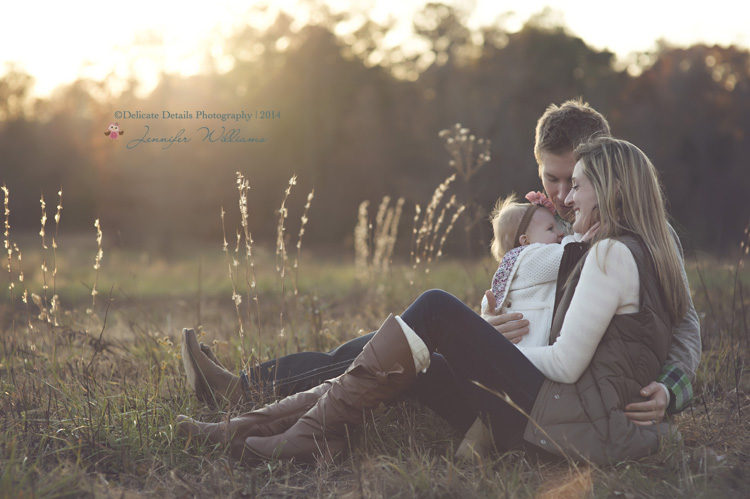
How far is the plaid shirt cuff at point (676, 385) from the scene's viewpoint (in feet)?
7.54

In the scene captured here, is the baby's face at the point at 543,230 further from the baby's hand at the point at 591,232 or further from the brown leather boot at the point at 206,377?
the brown leather boot at the point at 206,377

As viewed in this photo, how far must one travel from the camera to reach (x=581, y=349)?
A: 2.07 m

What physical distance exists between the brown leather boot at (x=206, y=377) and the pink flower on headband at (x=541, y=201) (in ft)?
5.20

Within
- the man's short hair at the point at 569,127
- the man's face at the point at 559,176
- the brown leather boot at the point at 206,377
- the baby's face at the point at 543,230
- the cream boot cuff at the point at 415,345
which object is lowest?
the brown leather boot at the point at 206,377

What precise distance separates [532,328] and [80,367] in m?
2.42

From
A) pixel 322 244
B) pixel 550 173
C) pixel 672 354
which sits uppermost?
pixel 550 173

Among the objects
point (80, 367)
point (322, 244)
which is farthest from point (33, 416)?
point (322, 244)

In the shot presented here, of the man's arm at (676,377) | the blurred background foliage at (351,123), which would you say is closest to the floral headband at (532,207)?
the man's arm at (676,377)

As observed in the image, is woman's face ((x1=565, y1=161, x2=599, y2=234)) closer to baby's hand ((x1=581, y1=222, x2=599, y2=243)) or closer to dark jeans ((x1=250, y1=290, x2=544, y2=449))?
baby's hand ((x1=581, y1=222, x2=599, y2=243))

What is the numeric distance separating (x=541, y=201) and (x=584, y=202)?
720 mm

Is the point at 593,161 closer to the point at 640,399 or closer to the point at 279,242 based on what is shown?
the point at 640,399

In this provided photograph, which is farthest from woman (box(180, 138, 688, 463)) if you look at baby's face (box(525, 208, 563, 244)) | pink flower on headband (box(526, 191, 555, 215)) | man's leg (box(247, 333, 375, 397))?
pink flower on headband (box(526, 191, 555, 215))

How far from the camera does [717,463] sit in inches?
88.7

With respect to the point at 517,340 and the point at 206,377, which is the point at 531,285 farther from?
the point at 206,377
